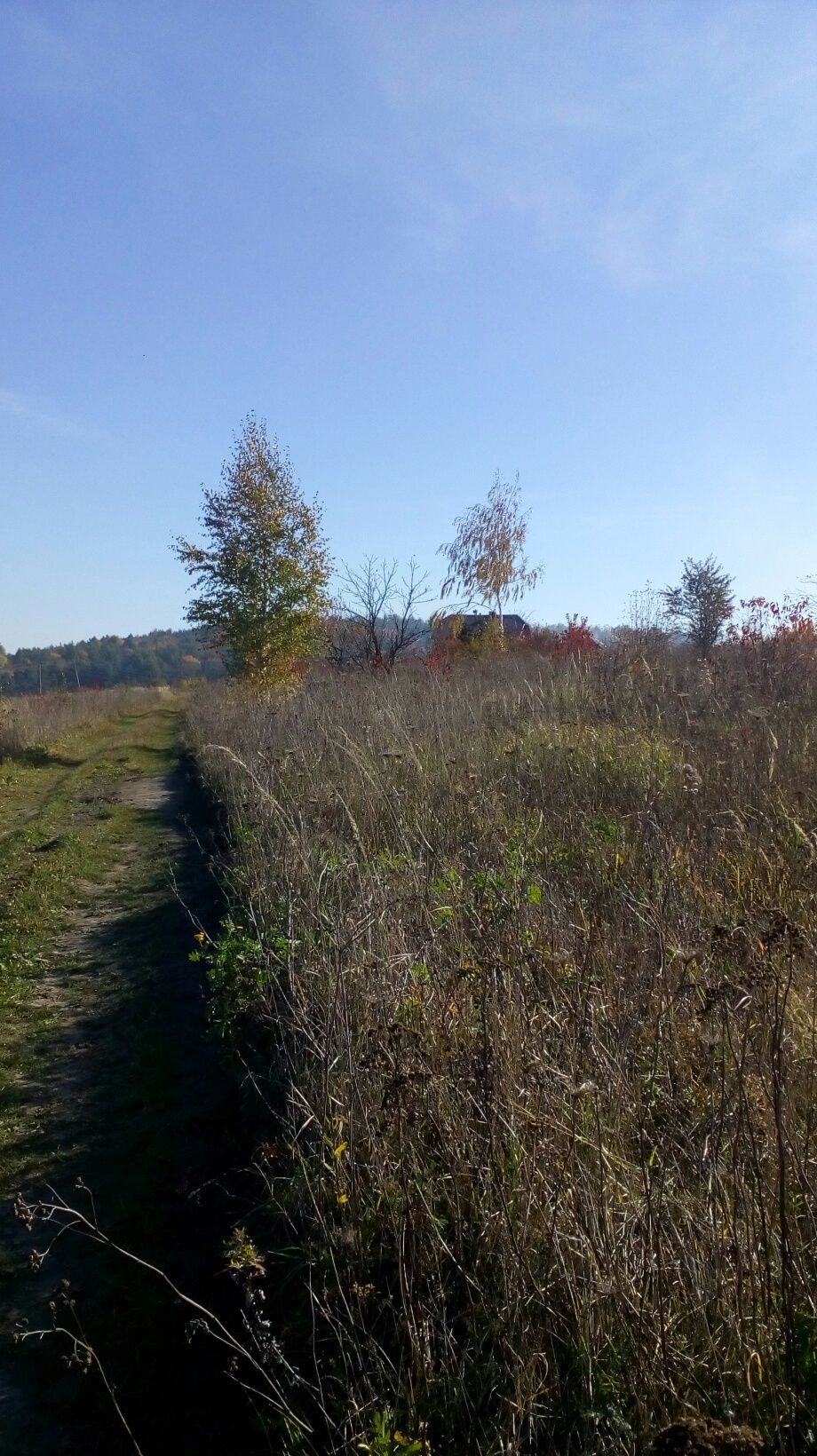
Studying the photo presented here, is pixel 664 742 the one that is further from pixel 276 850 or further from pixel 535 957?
pixel 535 957

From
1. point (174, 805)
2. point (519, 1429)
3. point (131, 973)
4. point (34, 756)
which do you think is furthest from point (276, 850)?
point (34, 756)

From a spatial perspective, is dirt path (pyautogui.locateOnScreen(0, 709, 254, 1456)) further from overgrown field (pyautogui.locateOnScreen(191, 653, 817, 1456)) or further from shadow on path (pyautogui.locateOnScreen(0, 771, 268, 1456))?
overgrown field (pyautogui.locateOnScreen(191, 653, 817, 1456))

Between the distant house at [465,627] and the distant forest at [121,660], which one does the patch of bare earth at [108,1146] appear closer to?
the distant house at [465,627]

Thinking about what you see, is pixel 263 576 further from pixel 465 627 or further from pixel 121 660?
pixel 121 660

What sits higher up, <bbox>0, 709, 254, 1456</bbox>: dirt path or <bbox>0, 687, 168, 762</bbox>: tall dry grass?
<bbox>0, 687, 168, 762</bbox>: tall dry grass

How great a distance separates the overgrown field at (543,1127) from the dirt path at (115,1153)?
0.32 meters

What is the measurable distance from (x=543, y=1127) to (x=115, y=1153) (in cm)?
244

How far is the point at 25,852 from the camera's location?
37.0 ft

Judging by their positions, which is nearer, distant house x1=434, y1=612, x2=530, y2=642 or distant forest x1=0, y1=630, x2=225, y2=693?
distant house x1=434, y1=612, x2=530, y2=642

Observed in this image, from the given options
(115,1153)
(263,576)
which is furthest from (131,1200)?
(263,576)

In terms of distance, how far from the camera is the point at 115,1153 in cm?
440

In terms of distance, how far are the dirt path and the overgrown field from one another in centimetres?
32

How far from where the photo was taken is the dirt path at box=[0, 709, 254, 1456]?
2934mm

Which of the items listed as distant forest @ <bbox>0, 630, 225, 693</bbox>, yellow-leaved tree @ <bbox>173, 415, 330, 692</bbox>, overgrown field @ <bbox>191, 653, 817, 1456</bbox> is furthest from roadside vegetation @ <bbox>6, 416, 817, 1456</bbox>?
distant forest @ <bbox>0, 630, 225, 693</bbox>
